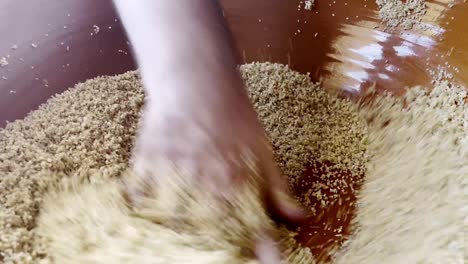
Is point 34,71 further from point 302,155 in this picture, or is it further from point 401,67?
point 401,67

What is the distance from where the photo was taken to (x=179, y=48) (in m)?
0.79

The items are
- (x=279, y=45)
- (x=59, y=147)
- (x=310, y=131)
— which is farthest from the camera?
(x=279, y=45)

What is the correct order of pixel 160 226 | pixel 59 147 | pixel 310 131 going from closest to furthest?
pixel 160 226 → pixel 59 147 → pixel 310 131

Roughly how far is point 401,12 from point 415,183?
1.15 ft

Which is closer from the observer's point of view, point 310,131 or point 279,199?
point 279,199

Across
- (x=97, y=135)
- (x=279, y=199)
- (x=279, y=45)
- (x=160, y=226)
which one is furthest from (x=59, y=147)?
(x=279, y=45)

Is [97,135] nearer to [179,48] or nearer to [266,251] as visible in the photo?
[179,48]

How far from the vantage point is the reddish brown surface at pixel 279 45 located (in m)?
0.98

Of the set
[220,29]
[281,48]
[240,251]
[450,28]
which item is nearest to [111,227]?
[240,251]

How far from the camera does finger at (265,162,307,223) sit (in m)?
0.78

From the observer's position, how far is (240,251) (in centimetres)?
74

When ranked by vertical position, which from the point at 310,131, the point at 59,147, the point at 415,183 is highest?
the point at 59,147

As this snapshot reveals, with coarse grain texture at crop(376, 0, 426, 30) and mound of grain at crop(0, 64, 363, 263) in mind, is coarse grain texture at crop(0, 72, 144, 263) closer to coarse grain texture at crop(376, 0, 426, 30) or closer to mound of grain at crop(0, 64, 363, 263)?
mound of grain at crop(0, 64, 363, 263)

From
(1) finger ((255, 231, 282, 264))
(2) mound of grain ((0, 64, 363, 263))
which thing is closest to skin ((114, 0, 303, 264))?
(1) finger ((255, 231, 282, 264))
